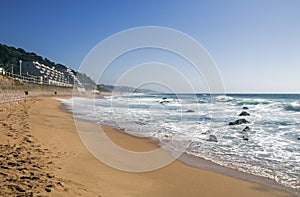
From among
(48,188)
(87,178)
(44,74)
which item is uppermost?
(44,74)

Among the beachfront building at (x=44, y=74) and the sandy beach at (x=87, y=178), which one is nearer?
the sandy beach at (x=87, y=178)

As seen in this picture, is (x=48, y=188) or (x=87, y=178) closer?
(x=48, y=188)

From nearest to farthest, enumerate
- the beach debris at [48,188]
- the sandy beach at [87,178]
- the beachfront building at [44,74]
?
the beach debris at [48,188]
the sandy beach at [87,178]
the beachfront building at [44,74]

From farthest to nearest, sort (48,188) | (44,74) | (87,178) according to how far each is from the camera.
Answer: (44,74) < (87,178) < (48,188)

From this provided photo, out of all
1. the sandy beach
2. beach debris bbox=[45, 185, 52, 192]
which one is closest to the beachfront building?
the sandy beach

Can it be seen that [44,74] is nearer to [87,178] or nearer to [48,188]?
[87,178]

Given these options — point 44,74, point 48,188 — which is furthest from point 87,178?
point 44,74

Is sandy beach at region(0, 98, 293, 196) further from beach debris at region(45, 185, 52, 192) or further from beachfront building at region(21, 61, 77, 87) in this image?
beachfront building at region(21, 61, 77, 87)

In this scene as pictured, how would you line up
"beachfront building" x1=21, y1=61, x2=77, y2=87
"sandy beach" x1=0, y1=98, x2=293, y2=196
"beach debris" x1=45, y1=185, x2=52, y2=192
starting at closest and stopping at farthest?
"beach debris" x1=45, y1=185, x2=52, y2=192 → "sandy beach" x1=0, y1=98, x2=293, y2=196 → "beachfront building" x1=21, y1=61, x2=77, y2=87

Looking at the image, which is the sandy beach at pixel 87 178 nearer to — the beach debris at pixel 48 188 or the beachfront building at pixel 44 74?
the beach debris at pixel 48 188

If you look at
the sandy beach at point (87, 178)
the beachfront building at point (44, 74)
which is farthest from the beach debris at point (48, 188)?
the beachfront building at point (44, 74)

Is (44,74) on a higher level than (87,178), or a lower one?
higher

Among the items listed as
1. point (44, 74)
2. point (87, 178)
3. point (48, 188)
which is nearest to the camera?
point (48, 188)

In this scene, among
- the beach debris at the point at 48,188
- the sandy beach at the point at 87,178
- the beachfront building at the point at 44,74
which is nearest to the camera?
the beach debris at the point at 48,188
